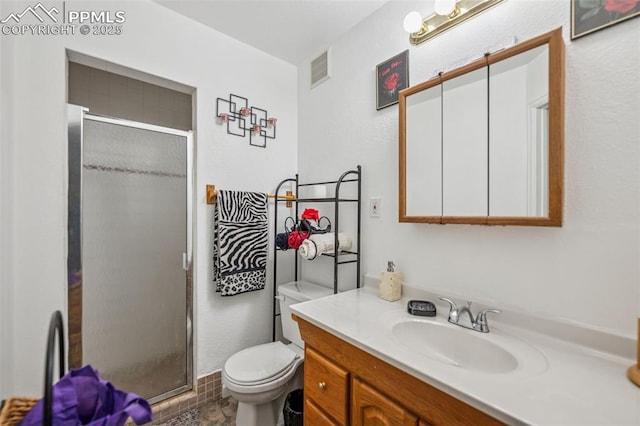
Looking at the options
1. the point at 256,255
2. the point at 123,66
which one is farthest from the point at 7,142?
the point at 256,255

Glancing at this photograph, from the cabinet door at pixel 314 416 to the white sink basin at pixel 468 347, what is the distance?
442 millimetres

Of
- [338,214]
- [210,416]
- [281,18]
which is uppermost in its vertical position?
[281,18]

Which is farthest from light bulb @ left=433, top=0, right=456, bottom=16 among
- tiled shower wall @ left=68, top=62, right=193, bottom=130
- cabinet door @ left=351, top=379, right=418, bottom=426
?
tiled shower wall @ left=68, top=62, right=193, bottom=130

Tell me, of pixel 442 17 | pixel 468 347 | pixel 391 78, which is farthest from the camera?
pixel 391 78

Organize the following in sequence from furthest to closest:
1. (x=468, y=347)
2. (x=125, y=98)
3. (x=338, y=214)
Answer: (x=125, y=98), (x=338, y=214), (x=468, y=347)

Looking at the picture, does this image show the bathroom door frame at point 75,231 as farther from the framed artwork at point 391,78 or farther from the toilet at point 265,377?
the framed artwork at point 391,78

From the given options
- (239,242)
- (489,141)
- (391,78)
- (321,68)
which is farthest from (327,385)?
(321,68)

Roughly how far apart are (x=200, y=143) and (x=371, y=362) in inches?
61.7

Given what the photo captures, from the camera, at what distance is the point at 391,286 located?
4.62 ft

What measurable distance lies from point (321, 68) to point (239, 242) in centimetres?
135

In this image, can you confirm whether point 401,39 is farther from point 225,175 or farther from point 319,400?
point 319,400

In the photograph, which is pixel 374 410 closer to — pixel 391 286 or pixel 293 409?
pixel 391 286

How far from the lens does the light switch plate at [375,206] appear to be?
1.60m

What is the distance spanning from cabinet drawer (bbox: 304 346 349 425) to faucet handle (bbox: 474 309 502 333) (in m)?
0.54
